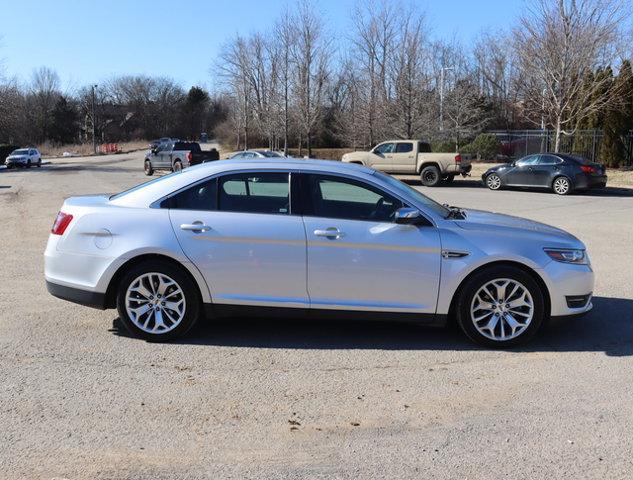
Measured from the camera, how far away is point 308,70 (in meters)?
37.3

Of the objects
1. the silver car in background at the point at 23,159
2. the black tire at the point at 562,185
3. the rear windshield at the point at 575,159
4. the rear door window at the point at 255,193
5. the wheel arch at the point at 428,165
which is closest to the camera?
the rear door window at the point at 255,193

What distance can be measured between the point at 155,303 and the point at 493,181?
2046 cm

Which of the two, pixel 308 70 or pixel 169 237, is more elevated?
pixel 308 70

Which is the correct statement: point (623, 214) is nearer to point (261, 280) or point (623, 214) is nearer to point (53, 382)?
point (261, 280)

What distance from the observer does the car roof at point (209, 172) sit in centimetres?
515

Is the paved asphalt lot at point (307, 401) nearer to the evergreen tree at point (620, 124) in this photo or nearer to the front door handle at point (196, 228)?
the front door handle at point (196, 228)

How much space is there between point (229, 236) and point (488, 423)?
8.11 ft

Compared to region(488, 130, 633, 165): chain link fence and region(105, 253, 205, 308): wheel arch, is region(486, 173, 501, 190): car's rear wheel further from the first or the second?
region(105, 253, 205, 308): wheel arch

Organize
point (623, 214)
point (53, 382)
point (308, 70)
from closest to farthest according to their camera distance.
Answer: point (53, 382), point (623, 214), point (308, 70)

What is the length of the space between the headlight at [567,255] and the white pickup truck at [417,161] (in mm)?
19743

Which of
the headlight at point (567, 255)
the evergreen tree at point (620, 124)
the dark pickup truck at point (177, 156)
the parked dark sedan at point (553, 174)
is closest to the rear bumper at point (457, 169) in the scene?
the parked dark sedan at point (553, 174)

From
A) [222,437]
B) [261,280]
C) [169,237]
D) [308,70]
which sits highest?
[308,70]

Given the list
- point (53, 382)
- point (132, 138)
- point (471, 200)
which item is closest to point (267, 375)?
point (53, 382)

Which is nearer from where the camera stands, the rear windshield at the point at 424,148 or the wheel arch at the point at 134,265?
the wheel arch at the point at 134,265
